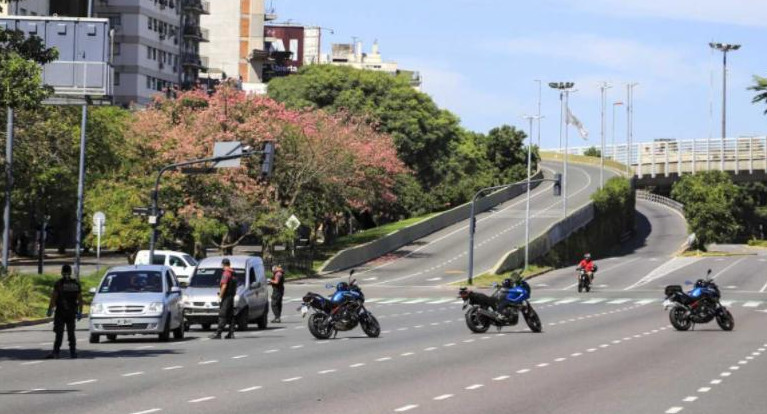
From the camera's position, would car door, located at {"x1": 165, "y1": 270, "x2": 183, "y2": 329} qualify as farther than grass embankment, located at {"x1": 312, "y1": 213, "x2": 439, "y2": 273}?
No

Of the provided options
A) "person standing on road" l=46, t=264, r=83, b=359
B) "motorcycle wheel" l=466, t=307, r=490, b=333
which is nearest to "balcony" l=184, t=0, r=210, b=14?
"motorcycle wheel" l=466, t=307, r=490, b=333

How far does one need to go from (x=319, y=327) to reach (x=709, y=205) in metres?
86.2

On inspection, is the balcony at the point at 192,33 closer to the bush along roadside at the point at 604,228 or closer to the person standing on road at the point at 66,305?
the bush along roadside at the point at 604,228

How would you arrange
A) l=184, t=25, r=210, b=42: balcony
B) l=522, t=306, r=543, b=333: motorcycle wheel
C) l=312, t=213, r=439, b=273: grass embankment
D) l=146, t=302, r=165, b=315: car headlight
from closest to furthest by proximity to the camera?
l=146, t=302, r=165, b=315: car headlight, l=522, t=306, r=543, b=333: motorcycle wheel, l=312, t=213, r=439, b=273: grass embankment, l=184, t=25, r=210, b=42: balcony

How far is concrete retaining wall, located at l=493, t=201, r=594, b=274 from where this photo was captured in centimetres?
8344

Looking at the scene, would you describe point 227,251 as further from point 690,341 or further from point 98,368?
point 98,368

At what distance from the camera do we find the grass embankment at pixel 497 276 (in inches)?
2922

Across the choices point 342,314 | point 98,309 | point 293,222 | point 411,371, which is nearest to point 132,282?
point 98,309

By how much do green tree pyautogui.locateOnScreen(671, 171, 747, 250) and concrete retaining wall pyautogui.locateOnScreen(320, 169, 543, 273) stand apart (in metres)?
14.7

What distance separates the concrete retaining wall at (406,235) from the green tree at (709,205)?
14696mm

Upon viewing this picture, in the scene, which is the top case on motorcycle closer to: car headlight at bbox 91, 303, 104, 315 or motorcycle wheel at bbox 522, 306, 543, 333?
motorcycle wheel at bbox 522, 306, 543, 333

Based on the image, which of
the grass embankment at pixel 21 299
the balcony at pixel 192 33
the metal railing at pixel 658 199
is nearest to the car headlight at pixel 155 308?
the grass embankment at pixel 21 299

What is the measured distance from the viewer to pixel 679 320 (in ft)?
122

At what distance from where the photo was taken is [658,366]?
25062mm
